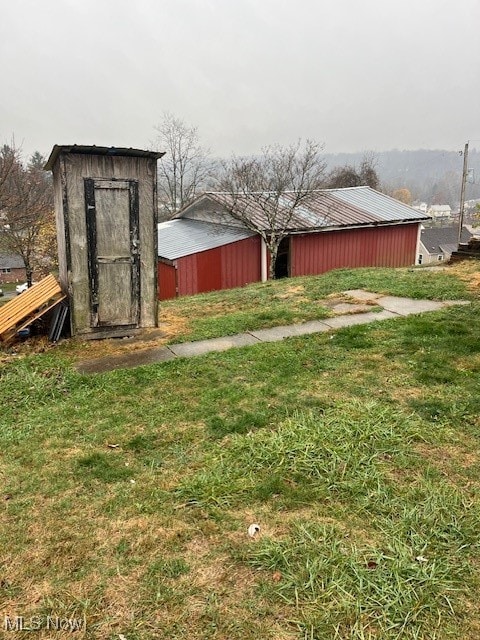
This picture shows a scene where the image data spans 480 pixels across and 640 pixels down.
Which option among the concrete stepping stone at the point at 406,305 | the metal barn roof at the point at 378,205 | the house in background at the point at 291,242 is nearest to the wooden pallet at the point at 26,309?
the concrete stepping stone at the point at 406,305

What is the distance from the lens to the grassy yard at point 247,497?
5.85ft

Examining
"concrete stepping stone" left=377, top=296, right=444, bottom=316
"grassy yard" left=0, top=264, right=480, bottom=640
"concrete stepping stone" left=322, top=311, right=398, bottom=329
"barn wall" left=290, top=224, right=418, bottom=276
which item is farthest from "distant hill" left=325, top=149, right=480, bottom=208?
"grassy yard" left=0, top=264, right=480, bottom=640

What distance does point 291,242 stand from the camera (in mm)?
15797

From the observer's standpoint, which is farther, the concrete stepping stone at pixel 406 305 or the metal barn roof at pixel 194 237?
the metal barn roof at pixel 194 237

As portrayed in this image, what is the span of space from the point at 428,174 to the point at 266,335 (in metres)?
138

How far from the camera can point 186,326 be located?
5.97 meters

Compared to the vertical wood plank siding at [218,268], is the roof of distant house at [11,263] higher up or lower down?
lower down

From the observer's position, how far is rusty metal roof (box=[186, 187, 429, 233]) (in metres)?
15.8

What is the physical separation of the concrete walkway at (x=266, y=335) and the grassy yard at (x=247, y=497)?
312mm

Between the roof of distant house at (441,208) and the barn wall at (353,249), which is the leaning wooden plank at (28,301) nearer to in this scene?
the barn wall at (353,249)

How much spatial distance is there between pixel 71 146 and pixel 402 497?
14.9ft

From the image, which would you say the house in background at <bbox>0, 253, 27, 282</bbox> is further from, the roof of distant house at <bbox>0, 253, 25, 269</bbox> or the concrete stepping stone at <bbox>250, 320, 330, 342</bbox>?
the concrete stepping stone at <bbox>250, 320, 330, 342</bbox>

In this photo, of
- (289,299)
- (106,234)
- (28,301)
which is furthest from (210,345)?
(289,299)

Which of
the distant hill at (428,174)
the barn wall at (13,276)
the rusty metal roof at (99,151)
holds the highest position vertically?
the distant hill at (428,174)
